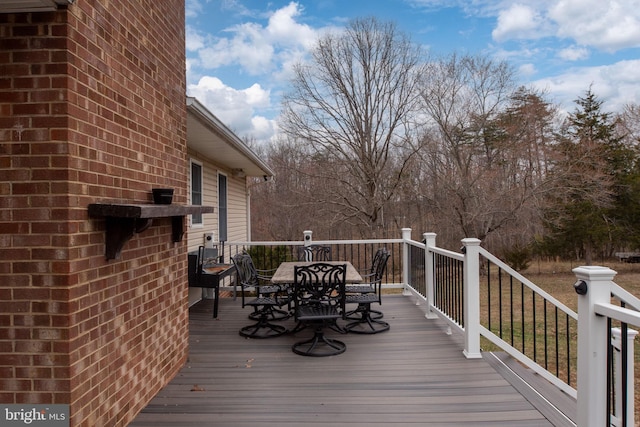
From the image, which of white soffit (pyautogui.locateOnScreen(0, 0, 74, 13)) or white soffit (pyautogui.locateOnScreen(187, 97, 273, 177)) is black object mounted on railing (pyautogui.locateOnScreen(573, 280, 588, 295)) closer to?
white soffit (pyautogui.locateOnScreen(0, 0, 74, 13))

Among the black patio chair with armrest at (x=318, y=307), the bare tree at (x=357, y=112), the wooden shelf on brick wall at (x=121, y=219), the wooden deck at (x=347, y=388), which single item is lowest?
the wooden deck at (x=347, y=388)

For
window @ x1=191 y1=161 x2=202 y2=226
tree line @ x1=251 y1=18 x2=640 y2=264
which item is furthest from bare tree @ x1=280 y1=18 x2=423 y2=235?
window @ x1=191 y1=161 x2=202 y2=226

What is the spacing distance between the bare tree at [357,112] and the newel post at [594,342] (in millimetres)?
13876

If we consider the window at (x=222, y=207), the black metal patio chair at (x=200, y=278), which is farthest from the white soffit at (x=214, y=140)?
the black metal patio chair at (x=200, y=278)

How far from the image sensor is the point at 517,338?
351 inches

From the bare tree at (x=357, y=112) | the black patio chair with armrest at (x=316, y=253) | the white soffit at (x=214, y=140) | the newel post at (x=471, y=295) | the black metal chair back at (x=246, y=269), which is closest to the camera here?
the newel post at (x=471, y=295)

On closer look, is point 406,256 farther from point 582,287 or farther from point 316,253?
point 582,287

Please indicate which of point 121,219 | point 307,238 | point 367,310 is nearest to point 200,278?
point 307,238

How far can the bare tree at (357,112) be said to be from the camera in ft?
52.4

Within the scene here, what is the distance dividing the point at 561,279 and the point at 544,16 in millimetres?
9964

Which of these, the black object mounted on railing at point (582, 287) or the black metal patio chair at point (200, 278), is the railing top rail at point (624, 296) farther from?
the black metal patio chair at point (200, 278)

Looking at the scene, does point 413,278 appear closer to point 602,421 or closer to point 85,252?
point 602,421

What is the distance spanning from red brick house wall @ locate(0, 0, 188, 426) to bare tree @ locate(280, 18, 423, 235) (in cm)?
1356

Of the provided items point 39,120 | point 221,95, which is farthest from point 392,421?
point 221,95
